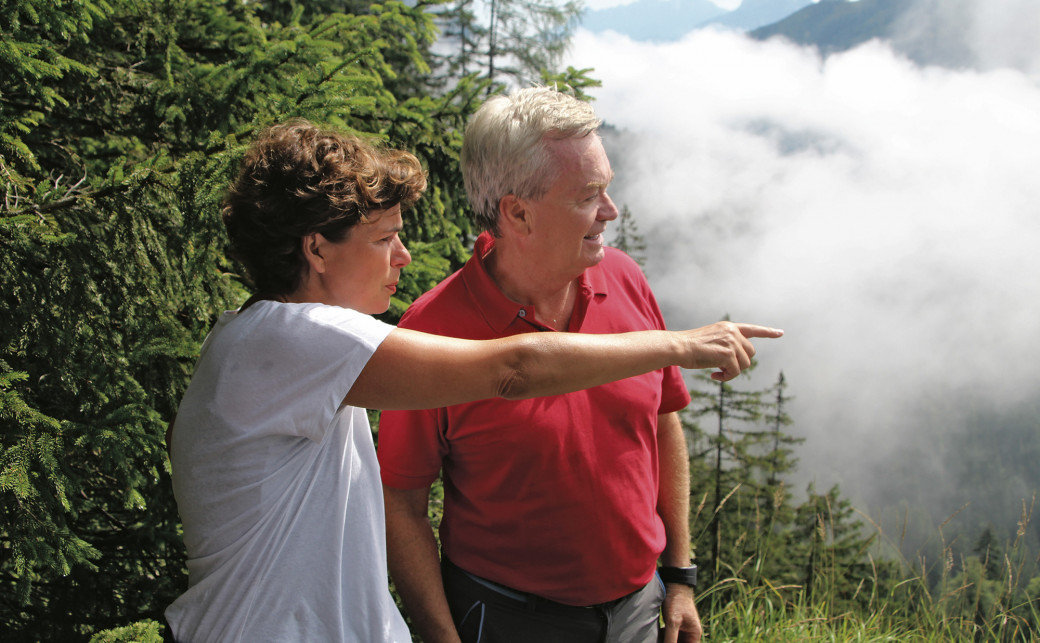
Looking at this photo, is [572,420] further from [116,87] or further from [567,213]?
[116,87]

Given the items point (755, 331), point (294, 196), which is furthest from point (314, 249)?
point (755, 331)

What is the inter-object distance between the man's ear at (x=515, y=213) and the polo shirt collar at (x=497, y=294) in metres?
0.12

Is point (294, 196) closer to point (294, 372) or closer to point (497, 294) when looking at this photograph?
point (294, 372)

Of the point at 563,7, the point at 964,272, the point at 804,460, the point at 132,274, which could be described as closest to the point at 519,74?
the point at 563,7

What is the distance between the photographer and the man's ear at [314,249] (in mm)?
1323

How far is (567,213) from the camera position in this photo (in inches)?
72.4

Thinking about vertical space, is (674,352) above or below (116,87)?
below

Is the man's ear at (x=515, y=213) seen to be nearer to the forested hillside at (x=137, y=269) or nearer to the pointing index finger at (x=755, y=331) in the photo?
the forested hillside at (x=137, y=269)

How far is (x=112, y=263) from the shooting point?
231 cm

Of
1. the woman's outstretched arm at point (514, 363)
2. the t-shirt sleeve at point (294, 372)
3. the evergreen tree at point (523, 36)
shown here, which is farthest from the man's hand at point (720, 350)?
→ the evergreen tree at point (523, 36)

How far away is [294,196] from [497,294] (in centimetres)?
70

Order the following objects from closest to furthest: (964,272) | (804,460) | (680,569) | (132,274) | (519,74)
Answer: (680,569)
(132,274)
(519,74)
(804,460)
(964,272)

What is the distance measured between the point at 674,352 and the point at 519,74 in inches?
728

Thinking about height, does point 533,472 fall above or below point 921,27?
below
